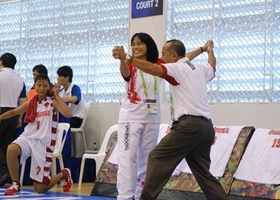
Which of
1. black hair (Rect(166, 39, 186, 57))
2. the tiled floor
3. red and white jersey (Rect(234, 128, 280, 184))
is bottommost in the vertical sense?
the tiled floor

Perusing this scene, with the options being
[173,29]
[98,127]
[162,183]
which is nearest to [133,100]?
[162,183]

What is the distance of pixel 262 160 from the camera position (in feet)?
18.8

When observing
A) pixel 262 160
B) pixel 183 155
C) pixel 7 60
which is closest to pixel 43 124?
pixel 7 60

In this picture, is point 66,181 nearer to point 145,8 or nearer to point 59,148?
point 59,148

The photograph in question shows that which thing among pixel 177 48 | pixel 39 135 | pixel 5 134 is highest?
pixel 177 48

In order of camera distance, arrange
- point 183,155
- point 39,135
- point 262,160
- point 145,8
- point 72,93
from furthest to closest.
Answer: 1. point 72,93
2. point 145,8
3. point 39,135
4. point 262,160
5. point 183,155

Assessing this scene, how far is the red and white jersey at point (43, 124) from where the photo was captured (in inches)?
262

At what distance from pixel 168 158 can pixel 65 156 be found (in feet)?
13.9

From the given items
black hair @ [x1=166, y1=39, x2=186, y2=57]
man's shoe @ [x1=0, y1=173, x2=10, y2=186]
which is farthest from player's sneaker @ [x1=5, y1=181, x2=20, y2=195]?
black hair @ [x1=166, y1=39, x2=186, y2=57]

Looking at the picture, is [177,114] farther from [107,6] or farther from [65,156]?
[107,6]

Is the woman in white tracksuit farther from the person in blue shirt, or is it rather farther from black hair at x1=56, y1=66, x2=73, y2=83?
black hair at x1=56, y1=66, x2=73, y2=83

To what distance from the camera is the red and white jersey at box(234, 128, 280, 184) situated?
559cm

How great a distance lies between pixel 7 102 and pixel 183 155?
369cm

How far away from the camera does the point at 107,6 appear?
30.2 feet
